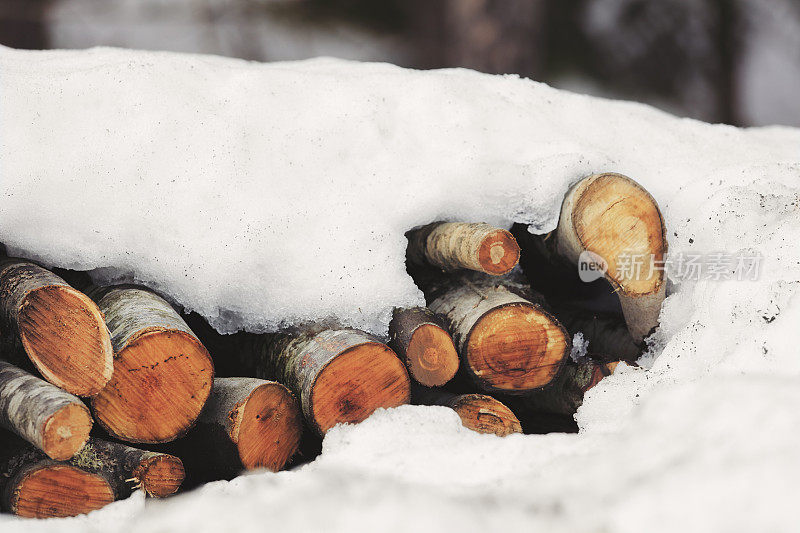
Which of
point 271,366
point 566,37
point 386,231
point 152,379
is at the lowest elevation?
point 271,366

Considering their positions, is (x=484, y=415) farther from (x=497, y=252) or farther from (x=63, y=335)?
(x=63, y=335)

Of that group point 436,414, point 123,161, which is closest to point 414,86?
point 123,161

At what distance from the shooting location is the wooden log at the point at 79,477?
139 centimetres

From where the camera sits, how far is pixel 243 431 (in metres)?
1.55

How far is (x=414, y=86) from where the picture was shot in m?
2.16

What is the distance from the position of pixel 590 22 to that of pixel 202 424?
5.67m

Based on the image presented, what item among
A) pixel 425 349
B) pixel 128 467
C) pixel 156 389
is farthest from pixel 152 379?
pixel 425 349

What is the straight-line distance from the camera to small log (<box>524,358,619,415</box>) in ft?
6.16

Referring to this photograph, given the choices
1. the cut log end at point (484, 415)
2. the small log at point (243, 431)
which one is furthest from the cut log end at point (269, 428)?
the cut log end at point (484, 415)

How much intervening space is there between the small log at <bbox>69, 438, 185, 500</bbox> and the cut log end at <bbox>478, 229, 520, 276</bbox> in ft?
2.86

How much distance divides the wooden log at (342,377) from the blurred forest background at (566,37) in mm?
4361

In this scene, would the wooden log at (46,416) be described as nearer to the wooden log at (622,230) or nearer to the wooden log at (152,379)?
the wooden log at (152,379)

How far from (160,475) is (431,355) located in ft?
2.27

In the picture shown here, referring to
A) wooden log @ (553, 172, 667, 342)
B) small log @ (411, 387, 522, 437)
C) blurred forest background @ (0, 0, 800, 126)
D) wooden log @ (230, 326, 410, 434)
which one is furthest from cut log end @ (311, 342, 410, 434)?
blurred forest background @ (0, 0, 800, 126)
